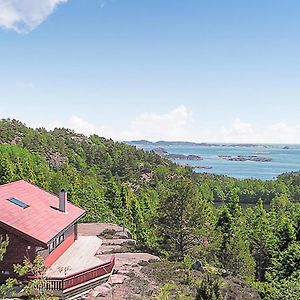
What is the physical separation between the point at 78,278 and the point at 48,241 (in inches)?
65.7

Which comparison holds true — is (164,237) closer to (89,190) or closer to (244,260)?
(244,260)

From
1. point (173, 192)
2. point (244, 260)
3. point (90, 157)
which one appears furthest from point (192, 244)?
point (90, 157)

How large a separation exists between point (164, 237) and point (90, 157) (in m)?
51.8

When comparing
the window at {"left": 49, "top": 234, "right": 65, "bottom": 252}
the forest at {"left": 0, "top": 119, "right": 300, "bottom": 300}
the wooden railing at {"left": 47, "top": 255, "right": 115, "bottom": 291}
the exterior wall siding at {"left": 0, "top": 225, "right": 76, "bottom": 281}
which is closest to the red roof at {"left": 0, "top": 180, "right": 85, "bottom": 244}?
the exterior wall siding at {"left": 0, "top": 225, "right": 76, "bottom": 281}

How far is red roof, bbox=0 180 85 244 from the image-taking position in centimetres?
1524

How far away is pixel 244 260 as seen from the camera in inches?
1033

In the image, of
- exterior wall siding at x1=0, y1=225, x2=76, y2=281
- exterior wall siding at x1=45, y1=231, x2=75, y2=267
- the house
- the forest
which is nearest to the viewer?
the house

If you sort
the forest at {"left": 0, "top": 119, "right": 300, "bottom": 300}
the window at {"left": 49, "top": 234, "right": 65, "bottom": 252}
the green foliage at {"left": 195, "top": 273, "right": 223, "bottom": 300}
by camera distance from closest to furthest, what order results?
1. the green foliage at {"left": 195, "top": 273, "right": 223, "bottom": 300}
2. the window at {"left": 49, "top": 234, "right": 65, "bottom": 252}
3. the forest at {"left": 0, "top": 119, "right": 300, "bottom": 300}

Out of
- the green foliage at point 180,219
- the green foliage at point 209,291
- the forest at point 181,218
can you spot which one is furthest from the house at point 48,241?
the green foliage at point 209,291

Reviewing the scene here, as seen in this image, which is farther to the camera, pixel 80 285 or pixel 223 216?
pixel 223 216

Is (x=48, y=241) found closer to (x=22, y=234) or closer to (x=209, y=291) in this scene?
(x=22, y=234)

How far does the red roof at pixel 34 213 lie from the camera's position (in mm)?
15242

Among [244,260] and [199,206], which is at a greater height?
[199,206]

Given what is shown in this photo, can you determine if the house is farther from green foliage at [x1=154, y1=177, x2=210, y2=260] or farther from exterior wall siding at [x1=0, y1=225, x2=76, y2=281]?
green foliage at [x1=154, y1=177, x2=210, y2=260]
